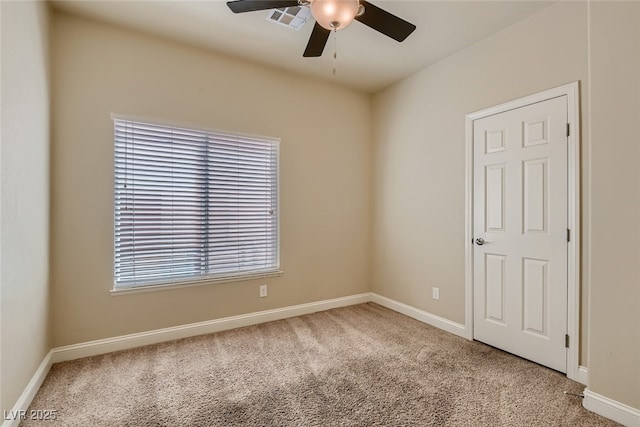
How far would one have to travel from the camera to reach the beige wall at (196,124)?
95.0 inches

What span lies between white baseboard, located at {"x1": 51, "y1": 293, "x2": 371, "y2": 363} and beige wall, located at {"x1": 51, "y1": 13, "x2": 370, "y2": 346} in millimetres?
58

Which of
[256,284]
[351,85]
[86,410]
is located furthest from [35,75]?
[351,85]

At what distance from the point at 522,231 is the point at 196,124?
3103 millimetres

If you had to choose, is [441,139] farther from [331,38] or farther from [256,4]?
[256,4]

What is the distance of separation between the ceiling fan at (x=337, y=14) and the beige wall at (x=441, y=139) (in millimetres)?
1177

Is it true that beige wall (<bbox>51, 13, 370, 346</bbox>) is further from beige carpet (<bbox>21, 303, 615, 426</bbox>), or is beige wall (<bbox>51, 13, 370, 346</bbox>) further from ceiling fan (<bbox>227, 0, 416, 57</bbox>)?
ceiling fan (<bbox>227, 0, 416, 57</bbox>)

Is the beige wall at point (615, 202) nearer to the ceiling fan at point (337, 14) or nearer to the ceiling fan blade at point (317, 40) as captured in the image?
the ceiling fan at point (337, 14)

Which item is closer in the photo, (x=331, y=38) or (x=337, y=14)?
(x=337, y=14)

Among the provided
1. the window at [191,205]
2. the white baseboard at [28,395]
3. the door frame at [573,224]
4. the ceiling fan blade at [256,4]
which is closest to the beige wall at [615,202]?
the door frame at [573,224]

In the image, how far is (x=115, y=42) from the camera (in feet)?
8.43

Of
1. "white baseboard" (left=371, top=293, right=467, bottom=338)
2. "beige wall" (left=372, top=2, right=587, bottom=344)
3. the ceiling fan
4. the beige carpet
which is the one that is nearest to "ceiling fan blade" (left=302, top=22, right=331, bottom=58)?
the ceiling fan

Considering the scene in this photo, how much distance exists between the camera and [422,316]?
330 centimetres

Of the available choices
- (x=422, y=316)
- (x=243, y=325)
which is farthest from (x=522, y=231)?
(x=243, y=325)

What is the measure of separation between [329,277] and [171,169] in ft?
7.13
